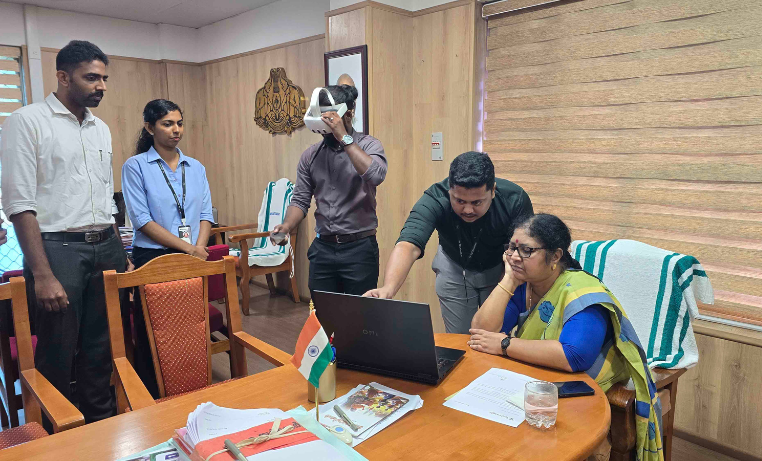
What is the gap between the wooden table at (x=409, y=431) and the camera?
43.8 inches

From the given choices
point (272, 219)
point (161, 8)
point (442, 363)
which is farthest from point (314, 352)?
point (161, 8)

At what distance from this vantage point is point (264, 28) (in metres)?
4.98

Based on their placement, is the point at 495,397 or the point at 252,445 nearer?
the point at 252,445

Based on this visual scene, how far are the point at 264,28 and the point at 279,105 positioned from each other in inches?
30.1

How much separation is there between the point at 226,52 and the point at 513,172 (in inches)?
144

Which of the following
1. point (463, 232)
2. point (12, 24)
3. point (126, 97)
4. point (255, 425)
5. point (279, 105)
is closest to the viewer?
point (255, 425)

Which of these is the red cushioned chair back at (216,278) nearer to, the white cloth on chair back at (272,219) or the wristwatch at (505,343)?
the white cloth on chair back at (272,219)

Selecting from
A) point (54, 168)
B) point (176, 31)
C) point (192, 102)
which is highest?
point (176, 31)

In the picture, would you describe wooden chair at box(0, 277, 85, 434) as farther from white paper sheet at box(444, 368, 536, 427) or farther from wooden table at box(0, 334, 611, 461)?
white paper sheet at box(444, 368, 536, 427)

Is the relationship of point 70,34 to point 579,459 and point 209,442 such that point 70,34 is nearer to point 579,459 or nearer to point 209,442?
point 209,442

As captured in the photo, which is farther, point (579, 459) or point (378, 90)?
point (378, 90)

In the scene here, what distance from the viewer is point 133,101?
18.2 ft

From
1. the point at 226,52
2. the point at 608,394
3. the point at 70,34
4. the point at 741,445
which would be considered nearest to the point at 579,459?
the point at 608,394

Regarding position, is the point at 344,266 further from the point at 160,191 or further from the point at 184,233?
the point at 160,191
